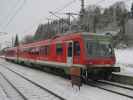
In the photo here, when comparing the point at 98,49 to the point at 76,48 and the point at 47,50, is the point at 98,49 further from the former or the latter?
the point at 47,50

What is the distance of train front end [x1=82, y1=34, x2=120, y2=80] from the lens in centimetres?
1536

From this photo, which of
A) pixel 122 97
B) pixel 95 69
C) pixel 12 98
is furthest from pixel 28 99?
pixel 95 69

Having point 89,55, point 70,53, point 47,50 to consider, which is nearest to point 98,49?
point 89,55

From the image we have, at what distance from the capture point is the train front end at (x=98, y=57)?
15.4m

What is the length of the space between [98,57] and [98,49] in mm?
555

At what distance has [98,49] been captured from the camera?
16.1 meters

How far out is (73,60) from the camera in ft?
54.5

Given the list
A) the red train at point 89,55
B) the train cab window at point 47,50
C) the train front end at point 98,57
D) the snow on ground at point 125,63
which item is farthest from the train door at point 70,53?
the train cab window at point 47,50

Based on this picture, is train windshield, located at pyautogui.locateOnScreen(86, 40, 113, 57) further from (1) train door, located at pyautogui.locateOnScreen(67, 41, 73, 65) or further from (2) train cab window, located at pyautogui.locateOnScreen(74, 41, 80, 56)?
(1) train door, located at pyautogui.locateOnScreen(67, 41, 73, 65)

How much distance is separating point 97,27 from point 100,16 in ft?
13.9

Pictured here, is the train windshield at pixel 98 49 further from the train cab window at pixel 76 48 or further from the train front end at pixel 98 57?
the train cab window at pixel 76 48

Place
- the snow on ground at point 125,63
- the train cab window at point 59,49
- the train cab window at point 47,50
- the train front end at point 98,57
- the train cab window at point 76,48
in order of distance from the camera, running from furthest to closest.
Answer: the train cab window at point 47,50, the snow on ground at point 125,63, the train cab window at point 59,49, the train cab window at point 76,48, the train front end at point 98,57

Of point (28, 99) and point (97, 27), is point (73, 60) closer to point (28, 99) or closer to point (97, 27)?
point (28, 99)

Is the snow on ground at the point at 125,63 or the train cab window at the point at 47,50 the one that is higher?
the train cab window at the point at 47,50
